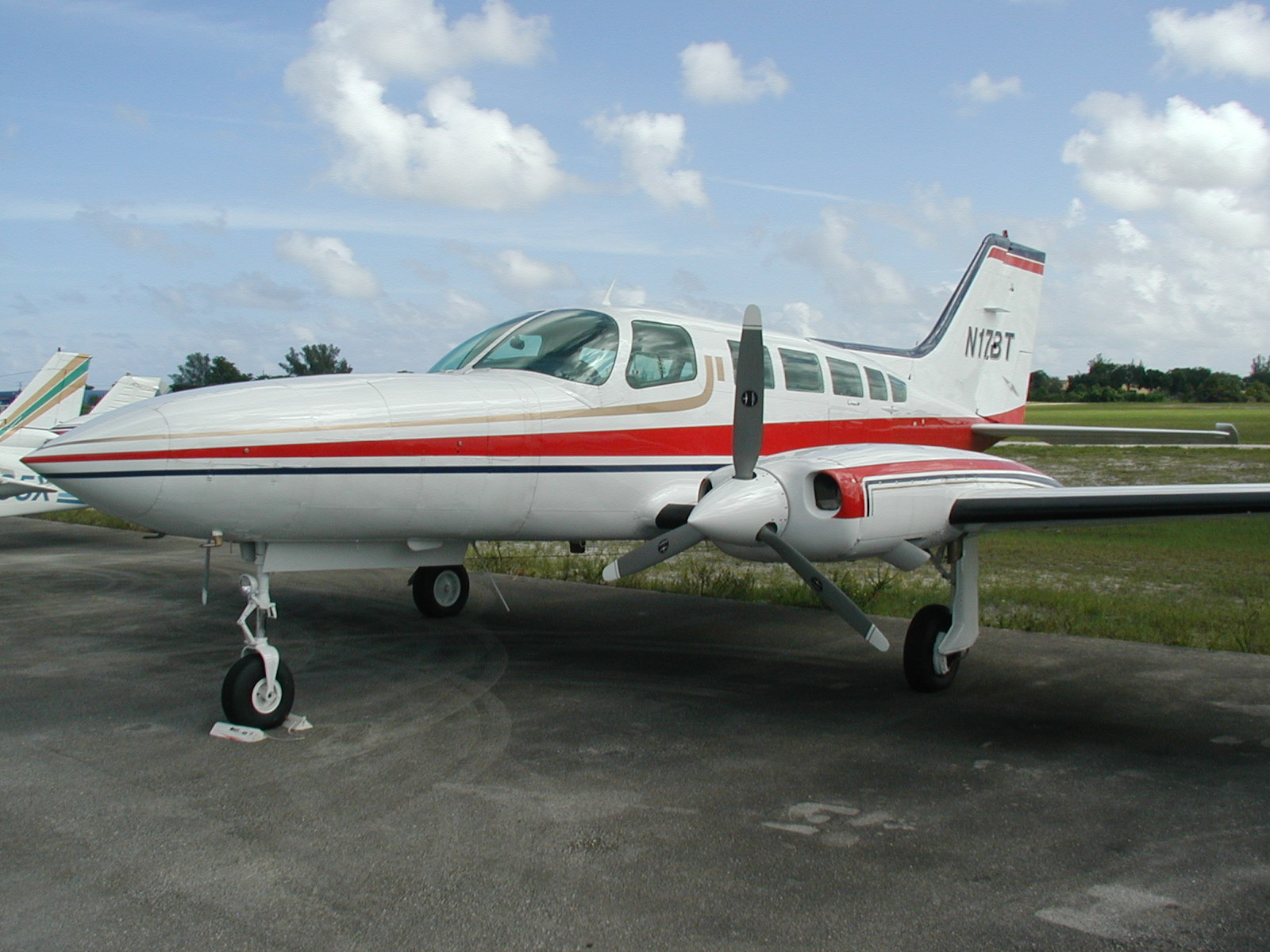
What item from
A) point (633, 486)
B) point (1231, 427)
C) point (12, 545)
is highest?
point (1231, 427)

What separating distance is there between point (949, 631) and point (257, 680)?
4655 millimetres

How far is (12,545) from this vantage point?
1627 cm

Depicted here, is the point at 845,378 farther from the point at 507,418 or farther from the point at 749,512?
the point at 507,418

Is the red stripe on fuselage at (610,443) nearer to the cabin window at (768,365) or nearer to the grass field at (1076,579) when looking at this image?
the cabin window at (768,365)

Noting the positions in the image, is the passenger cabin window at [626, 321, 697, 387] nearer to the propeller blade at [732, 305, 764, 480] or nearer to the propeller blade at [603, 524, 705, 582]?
the propeller blade at [732, 305, 764, 480]

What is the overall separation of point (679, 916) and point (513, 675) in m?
3.82

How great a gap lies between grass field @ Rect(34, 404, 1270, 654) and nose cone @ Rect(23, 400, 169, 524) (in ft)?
12.2

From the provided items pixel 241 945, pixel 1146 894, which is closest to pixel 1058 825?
pixel 1146 894

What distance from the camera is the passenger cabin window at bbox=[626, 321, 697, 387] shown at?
7.05m

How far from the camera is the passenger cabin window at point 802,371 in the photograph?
26.5ft

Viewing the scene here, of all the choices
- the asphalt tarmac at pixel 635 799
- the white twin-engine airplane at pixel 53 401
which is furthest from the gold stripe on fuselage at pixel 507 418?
the white twin-engine airplane at pixel 53 401

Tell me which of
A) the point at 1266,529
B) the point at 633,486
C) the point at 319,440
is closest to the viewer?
the point at 319,440

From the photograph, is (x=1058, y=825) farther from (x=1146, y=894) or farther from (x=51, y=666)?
(x=51, y=666)

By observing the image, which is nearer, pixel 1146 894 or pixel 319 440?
pixel 1146 894
